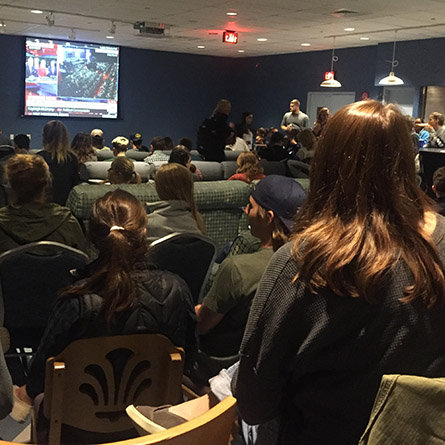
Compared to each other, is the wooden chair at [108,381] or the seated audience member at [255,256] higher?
the seated audience member at [255,256]

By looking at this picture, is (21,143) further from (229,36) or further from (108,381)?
(108,381)

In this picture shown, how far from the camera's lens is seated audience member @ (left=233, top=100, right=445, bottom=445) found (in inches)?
42.9

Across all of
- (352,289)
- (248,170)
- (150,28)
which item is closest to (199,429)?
(352,289)

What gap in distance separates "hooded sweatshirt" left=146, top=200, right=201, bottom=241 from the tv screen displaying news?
11357 millimetres

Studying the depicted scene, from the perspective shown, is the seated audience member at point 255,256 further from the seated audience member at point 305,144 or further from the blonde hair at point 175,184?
the seated audience member at point 305,144

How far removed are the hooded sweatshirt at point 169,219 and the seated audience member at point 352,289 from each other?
6.73ft

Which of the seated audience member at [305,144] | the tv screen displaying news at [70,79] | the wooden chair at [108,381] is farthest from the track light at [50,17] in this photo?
the wooden chair at [108,381]

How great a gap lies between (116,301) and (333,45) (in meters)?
11.5

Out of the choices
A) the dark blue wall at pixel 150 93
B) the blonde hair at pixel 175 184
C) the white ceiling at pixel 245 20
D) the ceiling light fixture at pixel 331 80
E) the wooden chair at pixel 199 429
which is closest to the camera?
the wooden chair at pixel 199 429

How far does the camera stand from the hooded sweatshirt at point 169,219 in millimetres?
3205

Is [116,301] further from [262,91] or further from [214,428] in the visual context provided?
[262,91]

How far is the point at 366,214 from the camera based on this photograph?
114 cm

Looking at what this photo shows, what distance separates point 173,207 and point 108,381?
158cm

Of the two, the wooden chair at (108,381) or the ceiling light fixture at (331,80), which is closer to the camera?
the wooden chair at (108,381)
